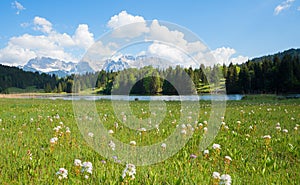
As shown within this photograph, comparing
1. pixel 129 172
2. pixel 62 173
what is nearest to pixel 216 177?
pixel 129 172

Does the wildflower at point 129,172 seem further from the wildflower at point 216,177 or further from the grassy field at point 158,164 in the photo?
the wildflower at point 216,177

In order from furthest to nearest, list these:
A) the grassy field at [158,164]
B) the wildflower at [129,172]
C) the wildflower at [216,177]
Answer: the grassy field at [158,164], the wildflower at [129,172], the wildflower at [216,177]

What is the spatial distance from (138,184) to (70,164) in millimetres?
1397

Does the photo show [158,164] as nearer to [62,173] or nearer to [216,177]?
[216,177]

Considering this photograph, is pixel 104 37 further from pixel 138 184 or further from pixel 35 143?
pixel 138 184

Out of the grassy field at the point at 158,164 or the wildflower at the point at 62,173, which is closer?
the wildflower at the point at 62,173

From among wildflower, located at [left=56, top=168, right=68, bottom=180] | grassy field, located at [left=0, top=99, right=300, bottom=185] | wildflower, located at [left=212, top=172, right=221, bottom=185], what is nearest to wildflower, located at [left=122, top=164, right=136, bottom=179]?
grassy field, located at [left=0, top=99, right=300, bottom=185]

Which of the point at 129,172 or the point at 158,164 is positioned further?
the point at 158,164

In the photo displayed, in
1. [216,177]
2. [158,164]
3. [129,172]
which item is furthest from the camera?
[158,164]

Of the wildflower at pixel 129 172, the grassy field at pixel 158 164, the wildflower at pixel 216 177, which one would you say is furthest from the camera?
the grassy field at pixel 158 164

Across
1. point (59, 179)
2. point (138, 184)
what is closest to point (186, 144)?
point (138, 184)

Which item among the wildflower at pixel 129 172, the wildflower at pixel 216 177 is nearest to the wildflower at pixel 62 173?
the wildflower at pixel 129 172

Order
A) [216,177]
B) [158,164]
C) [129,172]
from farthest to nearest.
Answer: [158,164], [129,172], [216,177]

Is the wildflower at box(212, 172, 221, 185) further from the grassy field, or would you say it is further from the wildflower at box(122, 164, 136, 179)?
the wildflower at box(122, 164, 136, 179)
